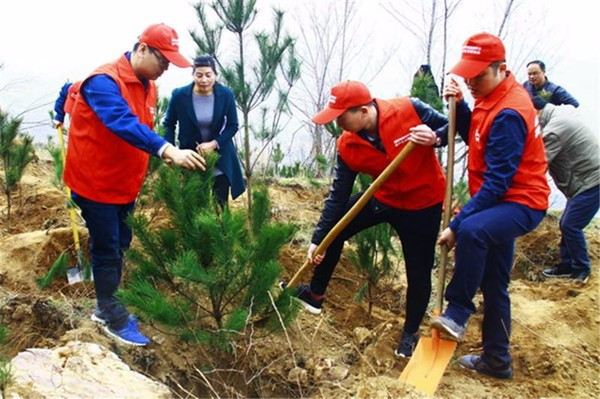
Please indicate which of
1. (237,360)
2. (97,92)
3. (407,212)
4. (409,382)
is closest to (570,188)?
(407,212)

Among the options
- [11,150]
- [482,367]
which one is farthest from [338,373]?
[11,150]

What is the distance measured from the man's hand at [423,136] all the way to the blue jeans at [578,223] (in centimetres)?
246

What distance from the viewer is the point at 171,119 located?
378 centimetres

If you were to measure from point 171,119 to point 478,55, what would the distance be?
2010 mm

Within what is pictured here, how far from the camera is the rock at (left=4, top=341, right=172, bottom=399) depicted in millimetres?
2004

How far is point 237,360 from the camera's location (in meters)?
2.77

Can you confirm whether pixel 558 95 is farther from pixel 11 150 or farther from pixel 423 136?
pixel 11 150

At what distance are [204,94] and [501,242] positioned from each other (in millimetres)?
2030

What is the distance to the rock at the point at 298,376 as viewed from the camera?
2.84 m

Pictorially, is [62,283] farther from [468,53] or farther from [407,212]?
[468,53]

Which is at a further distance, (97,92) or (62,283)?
(62,283)

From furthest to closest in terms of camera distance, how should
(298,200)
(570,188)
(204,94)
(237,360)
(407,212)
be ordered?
1. (298,200)
2. (570,188)
3. (204,94)
4. (407,212)
5. (237,360)

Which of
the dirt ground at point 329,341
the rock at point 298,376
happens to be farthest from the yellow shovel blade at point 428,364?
the rock at point 298,376

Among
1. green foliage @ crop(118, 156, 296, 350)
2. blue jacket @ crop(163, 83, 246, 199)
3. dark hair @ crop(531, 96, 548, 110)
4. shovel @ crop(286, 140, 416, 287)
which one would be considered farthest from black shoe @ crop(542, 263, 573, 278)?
green foliage @ crop(118, 156, 296, 350)
